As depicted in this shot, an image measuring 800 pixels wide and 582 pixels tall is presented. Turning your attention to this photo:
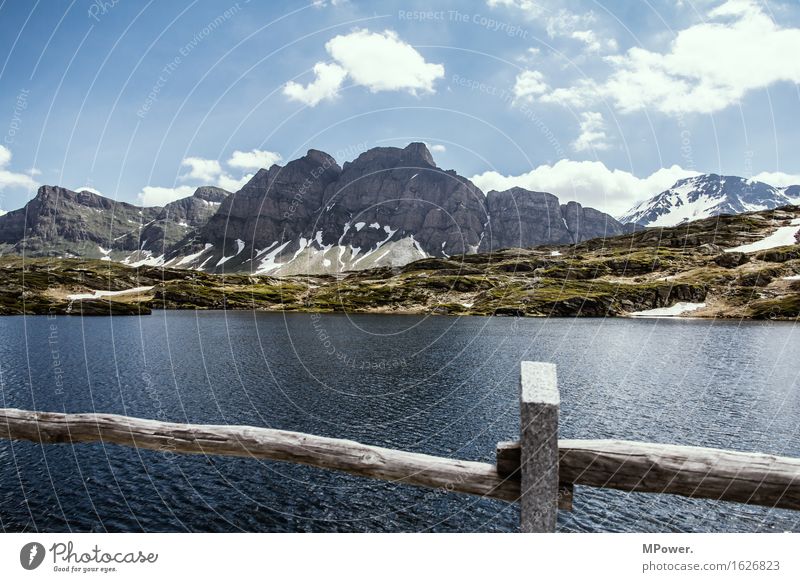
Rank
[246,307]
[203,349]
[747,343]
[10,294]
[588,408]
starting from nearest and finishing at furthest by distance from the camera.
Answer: [588,408] → [203,349] → [747,343] → [10,294] → [246,307]

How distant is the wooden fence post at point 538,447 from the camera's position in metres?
5.13

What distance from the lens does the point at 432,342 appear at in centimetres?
8912

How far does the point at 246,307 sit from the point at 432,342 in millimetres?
130196

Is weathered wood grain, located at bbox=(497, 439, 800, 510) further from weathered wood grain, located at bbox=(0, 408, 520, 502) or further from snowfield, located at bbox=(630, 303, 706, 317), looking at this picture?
snowfield, located at bbox=(630, 303, 706, 317)

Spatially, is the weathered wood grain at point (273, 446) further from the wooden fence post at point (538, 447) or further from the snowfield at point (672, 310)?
the snowfield at point (672, 310)
